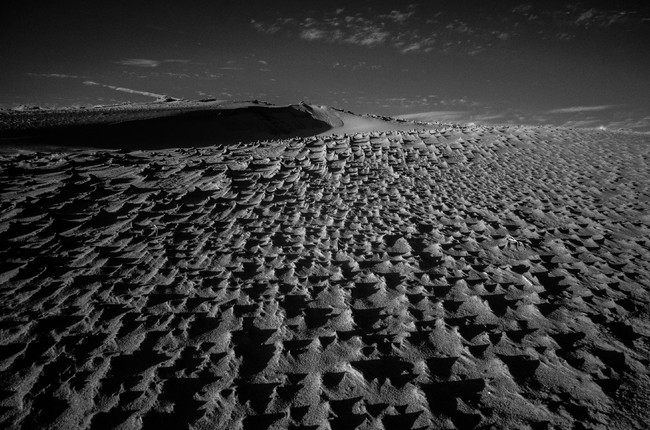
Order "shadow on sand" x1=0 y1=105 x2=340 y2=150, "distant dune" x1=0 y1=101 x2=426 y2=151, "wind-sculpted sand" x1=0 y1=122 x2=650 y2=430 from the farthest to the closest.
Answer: "distant dune" x1=0 y1=101 x2=426 y2=151 < "shadow on sand" x1=0 y1=105 x2=340 y2=150 < "wind-sculpted sand" x1=0 y1=122 x2=650 y2=430

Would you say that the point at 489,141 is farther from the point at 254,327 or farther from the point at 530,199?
the point at 254,327

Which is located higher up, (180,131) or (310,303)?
(180,131)

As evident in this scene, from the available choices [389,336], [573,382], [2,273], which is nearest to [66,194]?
[2,273]

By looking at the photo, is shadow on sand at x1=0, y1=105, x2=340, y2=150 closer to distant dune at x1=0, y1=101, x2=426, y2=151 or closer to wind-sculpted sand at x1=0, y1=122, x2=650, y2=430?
distant dune at x1=0, y1=101, x2=426, y2=151

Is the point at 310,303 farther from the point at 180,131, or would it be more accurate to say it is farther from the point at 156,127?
the point at 156,127

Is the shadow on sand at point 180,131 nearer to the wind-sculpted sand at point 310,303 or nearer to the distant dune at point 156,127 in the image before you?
the distant dune at point 156,127

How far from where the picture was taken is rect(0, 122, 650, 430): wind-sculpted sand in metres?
2.12

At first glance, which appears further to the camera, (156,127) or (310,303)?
(156,127)

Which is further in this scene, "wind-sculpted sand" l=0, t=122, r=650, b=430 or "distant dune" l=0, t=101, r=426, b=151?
"distant dune" l=0, t=101, r=426, b=151

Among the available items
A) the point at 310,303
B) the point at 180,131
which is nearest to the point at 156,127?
the point at 180,131

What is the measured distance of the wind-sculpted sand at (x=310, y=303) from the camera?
212cm

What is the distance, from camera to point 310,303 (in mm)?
3029

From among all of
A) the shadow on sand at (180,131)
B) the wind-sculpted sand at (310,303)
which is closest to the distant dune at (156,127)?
the shadow on sand at (180,131)

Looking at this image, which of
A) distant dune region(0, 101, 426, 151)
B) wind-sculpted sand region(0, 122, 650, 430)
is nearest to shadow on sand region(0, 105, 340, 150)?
distant dune region(0, 101, 426, 151)
